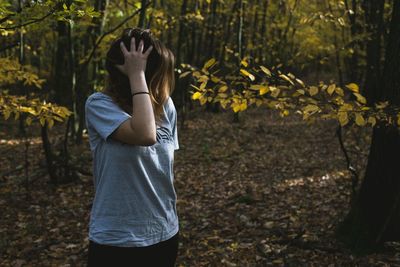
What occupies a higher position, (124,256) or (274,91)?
(274,91)

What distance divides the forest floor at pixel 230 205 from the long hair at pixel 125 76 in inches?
118

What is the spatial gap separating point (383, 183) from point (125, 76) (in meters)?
3.27

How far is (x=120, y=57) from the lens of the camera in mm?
1970

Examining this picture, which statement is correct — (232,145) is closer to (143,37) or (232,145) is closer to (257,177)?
→ (257,177)

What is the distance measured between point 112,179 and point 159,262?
1.68 ft

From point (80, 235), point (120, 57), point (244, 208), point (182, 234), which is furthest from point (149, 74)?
point (244, 208)

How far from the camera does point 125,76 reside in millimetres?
1981

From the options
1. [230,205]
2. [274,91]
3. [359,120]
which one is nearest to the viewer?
[359,120]

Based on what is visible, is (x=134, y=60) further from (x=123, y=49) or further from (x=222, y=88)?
(x=222, y=88)

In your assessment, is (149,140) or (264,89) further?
(264,89)

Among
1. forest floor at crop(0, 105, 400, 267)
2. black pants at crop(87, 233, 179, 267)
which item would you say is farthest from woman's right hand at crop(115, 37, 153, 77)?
forest floor at crop(0, 105, 400, 267)

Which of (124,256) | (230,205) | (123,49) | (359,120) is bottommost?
(230,205)

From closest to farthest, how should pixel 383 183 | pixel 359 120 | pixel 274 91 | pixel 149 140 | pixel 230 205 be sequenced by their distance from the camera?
1. pixel 149 140
2. pixel 359 120
3. pixel 274 91
4. pixel 383 183
5. pixel 230 205

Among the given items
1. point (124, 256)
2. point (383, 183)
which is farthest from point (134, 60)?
point (383, 183)
